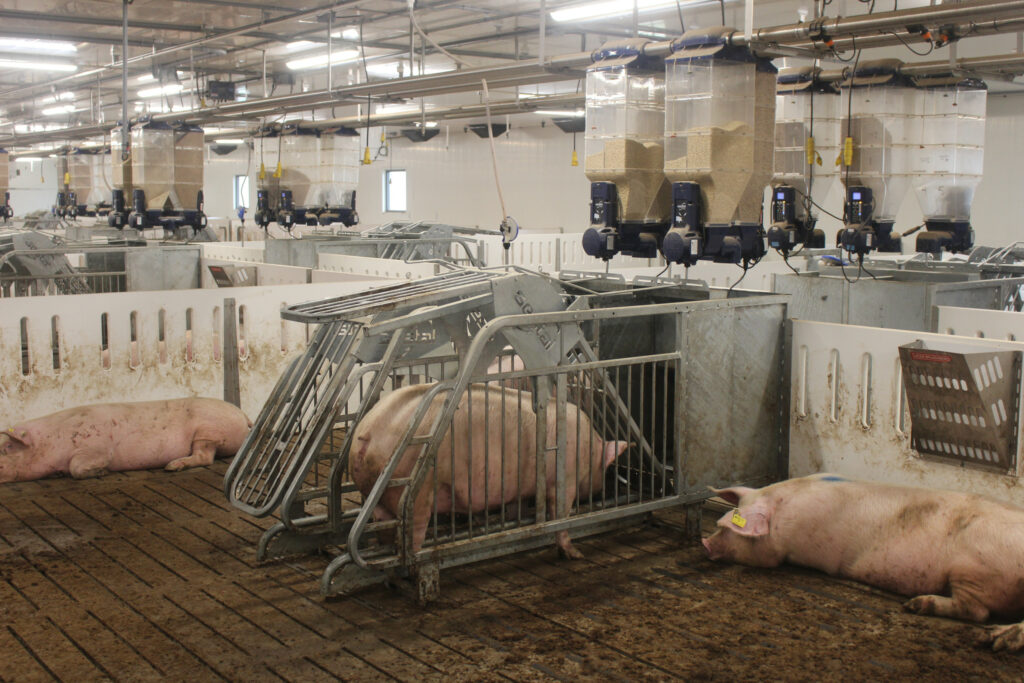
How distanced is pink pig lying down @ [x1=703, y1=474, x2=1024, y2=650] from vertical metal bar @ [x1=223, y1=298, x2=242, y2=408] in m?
3.83

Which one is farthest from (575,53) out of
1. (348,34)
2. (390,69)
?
(390,69)

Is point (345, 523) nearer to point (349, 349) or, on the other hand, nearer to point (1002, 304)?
point (349, 349)

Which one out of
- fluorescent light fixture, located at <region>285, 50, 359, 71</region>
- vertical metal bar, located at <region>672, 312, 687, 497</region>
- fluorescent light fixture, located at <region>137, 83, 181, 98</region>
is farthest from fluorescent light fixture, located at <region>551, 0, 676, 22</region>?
fluorescent light fixture, located at <region>137, 83, 181, 98</region>

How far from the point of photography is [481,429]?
476 cm

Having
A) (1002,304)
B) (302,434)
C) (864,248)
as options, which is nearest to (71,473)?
(302,434)

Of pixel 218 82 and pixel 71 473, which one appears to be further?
pixel 218 82

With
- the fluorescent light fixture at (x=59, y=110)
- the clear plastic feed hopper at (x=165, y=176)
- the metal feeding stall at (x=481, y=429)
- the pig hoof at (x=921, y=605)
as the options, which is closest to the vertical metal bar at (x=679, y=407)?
the metal feeding stall at (x=481, y=429)

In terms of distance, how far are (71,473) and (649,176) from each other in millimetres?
4143

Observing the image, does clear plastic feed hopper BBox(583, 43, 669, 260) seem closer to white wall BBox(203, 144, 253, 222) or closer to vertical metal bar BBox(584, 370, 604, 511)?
vertical metal bar BBox(584, 370, 604, 511)

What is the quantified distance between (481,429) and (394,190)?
66.8 feet

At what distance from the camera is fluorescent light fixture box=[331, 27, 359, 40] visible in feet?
39.3

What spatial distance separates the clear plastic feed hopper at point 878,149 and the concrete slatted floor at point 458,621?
3161 millimetres

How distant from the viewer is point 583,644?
3914mm

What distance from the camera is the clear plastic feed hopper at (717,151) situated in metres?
5.61
